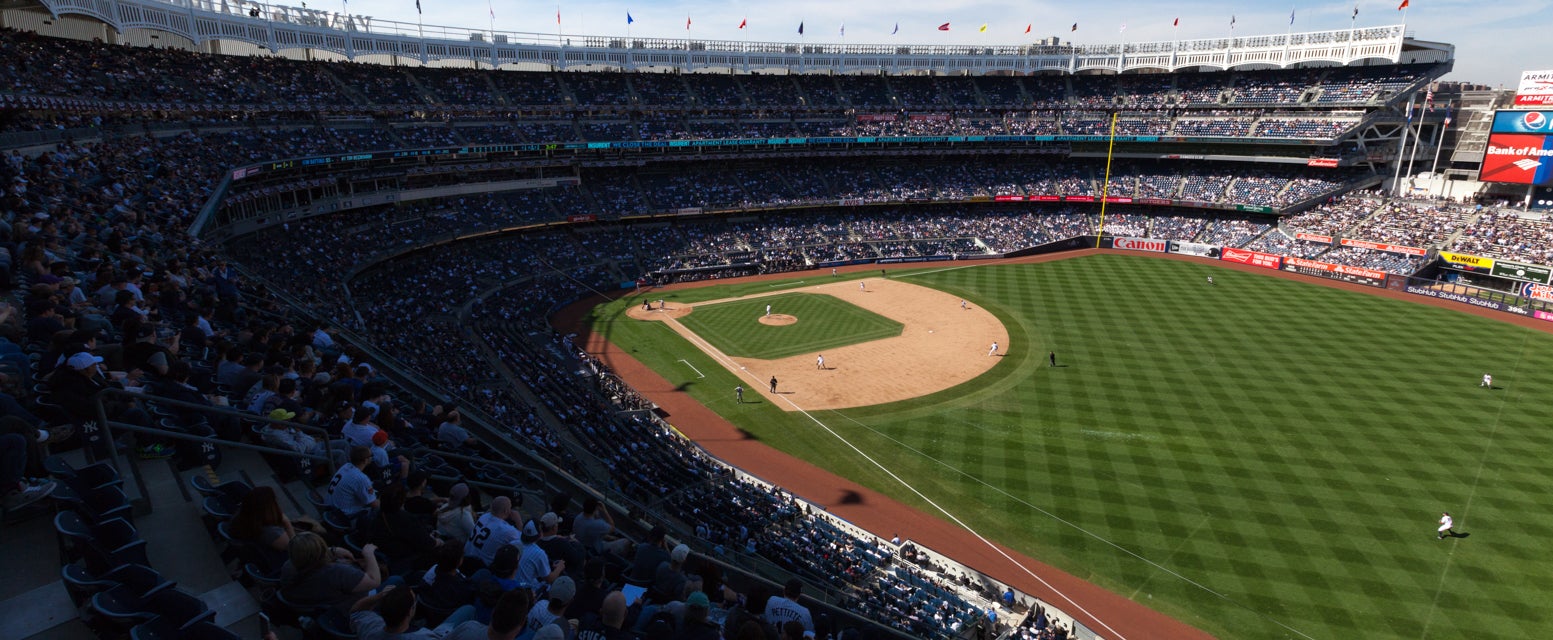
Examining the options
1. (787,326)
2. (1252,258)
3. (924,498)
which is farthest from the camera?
(1252,258)

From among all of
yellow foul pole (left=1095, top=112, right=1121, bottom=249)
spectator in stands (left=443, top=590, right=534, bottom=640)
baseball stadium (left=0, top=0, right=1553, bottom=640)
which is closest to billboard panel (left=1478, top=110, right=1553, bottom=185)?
baseball stadium (left=0, top=0, right=1553, bottom=640)

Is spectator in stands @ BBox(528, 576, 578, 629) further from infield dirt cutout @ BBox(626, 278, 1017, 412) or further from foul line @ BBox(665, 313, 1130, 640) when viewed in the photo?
infield dirt cutout @ BBox(626, 278, 1017, 412)

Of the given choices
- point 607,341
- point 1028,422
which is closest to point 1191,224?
point 1028,422

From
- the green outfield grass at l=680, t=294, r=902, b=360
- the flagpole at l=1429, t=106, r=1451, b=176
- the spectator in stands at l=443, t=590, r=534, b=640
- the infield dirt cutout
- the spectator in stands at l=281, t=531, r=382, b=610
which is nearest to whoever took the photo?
the spectator in stands at l=443, t=590, r=534, b=640

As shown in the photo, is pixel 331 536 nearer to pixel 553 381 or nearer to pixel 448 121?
pixel 553 381

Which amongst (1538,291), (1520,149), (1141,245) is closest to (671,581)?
(1538,291)

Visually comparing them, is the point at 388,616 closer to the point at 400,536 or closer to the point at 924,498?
the point at 400,536

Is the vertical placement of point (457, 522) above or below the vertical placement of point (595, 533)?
above
